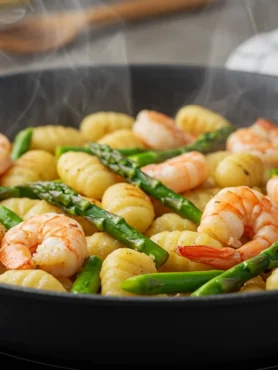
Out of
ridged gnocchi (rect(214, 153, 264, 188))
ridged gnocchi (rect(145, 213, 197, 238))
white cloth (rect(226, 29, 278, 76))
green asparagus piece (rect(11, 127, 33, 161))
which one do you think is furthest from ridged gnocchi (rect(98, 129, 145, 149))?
white cloth (rect(226, 29, 278, 76))

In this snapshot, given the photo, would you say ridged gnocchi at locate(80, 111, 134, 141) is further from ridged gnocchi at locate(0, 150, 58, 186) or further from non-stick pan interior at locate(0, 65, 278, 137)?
ridged gnocchi at locate(0, 150, 58, 186)

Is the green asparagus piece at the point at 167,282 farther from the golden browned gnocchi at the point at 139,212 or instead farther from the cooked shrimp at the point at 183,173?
the cooked shrimp at the point at 183,173

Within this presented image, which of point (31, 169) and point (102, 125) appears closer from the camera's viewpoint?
point (31, 169)

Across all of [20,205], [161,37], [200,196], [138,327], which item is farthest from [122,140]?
[161,37]

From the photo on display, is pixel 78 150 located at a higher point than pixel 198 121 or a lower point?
higher

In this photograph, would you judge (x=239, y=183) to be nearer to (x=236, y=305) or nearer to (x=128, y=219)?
(x=128, y=219)

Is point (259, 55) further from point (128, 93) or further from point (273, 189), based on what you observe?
point (273, 189)
